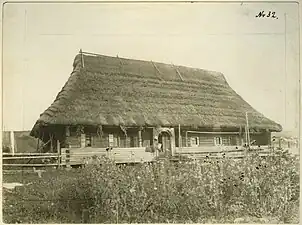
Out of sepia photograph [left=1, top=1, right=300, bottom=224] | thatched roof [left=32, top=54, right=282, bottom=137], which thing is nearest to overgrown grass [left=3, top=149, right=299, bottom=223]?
sepia photograph [left=1, top=1, right=300, bottom=224]

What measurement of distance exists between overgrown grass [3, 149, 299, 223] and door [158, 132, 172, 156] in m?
0.03

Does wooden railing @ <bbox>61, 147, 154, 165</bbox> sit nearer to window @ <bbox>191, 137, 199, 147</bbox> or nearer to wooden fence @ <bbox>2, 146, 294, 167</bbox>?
wooden fence @ <bbox>2, 146, 294, 167</bbox>

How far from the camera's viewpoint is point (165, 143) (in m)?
1.62

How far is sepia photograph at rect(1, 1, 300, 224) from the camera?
160 centimetres

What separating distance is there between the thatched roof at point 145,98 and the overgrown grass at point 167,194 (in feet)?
0.43

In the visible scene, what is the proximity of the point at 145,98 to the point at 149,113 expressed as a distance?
48 mm

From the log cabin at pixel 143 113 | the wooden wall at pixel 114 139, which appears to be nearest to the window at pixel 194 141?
the log cabin at pixel 143 113

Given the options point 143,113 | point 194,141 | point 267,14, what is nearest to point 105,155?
point 143,113

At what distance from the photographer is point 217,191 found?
1633mm

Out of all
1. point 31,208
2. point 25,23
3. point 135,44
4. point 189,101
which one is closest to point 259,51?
point 189,101

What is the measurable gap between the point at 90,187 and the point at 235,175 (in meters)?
0.44

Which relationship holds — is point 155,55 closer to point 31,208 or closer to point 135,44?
point 135,44

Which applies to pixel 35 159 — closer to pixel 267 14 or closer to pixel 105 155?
pixel 105 155

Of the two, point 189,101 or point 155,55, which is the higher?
point 155,55
